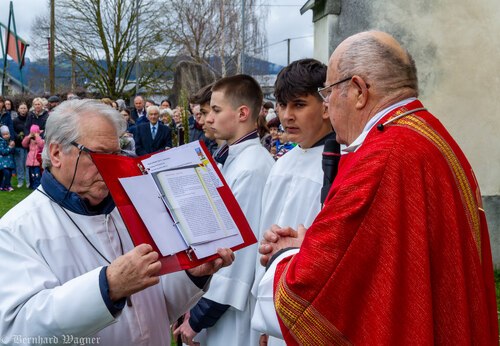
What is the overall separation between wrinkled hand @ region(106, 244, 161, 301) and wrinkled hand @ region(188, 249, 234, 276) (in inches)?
12.1

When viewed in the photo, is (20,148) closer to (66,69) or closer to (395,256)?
(395,256)

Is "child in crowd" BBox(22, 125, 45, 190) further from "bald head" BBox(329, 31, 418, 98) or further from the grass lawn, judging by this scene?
"bald head" BBox(329, 31, 418, 98)

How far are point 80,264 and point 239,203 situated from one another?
1.22 meters

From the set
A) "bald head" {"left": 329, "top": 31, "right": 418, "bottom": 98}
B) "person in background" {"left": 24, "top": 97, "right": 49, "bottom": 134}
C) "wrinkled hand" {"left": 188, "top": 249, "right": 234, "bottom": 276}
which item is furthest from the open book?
"person in background" {"left": 24, "top": 97, "right": 49, "bottom": 134}

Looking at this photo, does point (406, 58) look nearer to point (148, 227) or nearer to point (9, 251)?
point (148, 227)

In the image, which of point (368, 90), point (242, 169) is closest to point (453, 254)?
point (368, 90)

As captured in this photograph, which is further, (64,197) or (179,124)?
(179,124)

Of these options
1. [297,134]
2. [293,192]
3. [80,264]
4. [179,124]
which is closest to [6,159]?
[179,124]

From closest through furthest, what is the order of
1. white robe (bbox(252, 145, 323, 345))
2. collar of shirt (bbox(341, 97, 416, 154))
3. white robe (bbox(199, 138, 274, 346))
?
collar of shirt (bbox(341, 97, 416, 154)), white robe (bbox(252, 145, 323, 345)), white robe (bbox(199, 138, 274, 346))

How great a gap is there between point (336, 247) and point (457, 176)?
0.47 metres

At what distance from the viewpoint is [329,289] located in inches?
76.2

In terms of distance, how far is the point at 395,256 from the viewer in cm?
189

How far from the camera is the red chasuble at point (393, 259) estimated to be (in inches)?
74.7

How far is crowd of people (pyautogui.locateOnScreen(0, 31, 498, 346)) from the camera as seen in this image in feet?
6.30
